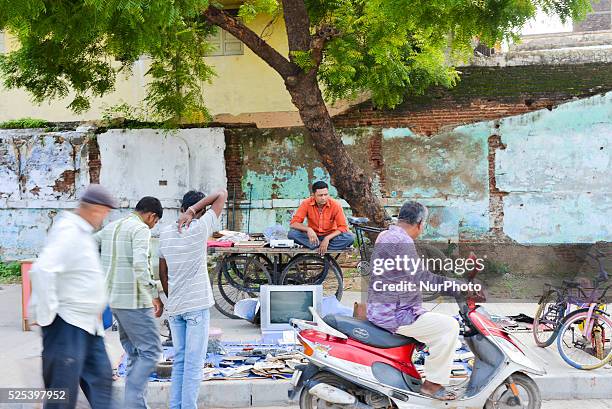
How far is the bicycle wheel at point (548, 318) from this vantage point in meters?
7.45

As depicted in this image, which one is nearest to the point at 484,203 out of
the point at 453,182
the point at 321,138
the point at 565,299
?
the point at 453,182

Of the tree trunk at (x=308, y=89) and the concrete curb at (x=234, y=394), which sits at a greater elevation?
the tree trunk at (x=308, y=89)

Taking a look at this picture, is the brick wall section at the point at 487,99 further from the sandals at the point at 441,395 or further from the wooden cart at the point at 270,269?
the sandals at the point at 441,395

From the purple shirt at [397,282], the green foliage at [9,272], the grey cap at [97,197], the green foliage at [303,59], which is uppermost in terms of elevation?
the green foliage at [303,59]

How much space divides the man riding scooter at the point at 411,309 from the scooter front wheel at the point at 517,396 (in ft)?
1.02

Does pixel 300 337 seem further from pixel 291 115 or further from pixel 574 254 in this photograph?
pixel 291 115

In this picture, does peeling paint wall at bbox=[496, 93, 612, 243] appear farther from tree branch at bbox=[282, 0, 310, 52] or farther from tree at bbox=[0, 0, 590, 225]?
tree branch at bbox=[282, 0, 310, 52]

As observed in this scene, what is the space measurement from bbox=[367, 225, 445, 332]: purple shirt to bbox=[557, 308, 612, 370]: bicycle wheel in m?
2.50

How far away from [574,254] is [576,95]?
3.01m

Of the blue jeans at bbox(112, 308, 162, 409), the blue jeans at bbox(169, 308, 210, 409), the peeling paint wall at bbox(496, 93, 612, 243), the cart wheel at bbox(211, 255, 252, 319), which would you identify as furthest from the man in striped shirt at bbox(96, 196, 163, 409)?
the peeling paint wall at bbox(496, 93, 612, 243)

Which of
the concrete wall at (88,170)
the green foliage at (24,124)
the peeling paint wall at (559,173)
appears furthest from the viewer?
the green foliage at (24,124)

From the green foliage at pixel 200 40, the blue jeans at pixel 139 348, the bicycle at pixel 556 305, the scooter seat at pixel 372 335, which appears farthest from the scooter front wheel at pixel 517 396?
the green foliage at pixel 200 40

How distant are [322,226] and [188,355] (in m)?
4.28

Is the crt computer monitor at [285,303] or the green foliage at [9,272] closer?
the crt computer monitor at [285,303]
